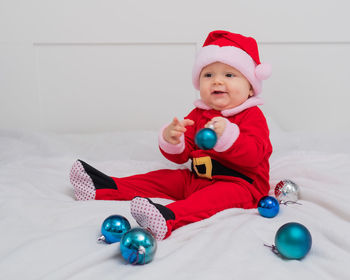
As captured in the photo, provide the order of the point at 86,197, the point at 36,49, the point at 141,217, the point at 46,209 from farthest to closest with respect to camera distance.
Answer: the point at 36,49
the point at 86,197
the point at 46,209
the point at 141,217

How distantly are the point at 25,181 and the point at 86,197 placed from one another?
23 cm

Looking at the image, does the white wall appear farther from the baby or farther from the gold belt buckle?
the gold belt buckle

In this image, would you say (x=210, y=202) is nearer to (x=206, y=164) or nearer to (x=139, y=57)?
(x=206, y=164)

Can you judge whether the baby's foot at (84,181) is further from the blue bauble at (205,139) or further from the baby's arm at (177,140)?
the blue bauble at (205,139)

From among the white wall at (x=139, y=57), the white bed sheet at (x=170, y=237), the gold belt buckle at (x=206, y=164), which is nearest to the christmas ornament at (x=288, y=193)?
the white bed sheet at (x=170, y=237)

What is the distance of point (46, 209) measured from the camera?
1.02 m

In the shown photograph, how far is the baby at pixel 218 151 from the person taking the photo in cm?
106

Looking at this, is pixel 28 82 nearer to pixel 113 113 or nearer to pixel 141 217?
pixel 113 113

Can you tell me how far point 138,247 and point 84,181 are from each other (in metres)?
0.43

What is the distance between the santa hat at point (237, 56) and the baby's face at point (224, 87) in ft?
0.07

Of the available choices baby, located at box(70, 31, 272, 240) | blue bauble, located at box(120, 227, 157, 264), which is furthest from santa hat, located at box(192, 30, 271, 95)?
blue bauble, located at box(120, 227, 157, 264)

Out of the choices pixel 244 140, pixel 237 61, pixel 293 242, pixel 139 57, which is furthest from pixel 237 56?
pixel 139 57

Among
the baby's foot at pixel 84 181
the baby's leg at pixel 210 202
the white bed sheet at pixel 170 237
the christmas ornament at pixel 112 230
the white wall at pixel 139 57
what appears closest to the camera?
the white bed sheet at pixel 170 237

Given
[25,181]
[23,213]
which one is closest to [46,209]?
[23,213]
